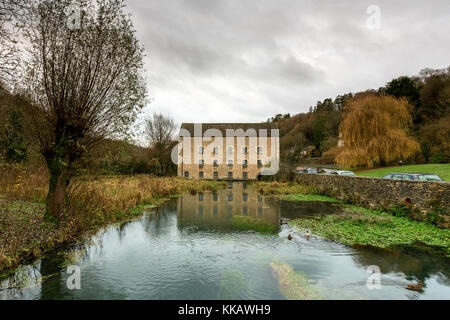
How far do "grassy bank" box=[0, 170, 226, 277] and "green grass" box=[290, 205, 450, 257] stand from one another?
8.83 m

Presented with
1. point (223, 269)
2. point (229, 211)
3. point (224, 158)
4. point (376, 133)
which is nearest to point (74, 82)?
point (223, 269)

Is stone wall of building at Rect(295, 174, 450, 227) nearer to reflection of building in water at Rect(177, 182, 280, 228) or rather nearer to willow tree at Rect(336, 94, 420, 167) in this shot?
reflection of building in water at Rect(177, 182, 280, 228)

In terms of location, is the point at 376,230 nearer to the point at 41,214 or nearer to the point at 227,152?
the point at 41,214

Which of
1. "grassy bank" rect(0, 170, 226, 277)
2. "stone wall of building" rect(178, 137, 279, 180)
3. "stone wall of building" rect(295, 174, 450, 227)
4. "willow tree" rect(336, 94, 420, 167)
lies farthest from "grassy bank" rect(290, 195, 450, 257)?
"stone wall of building" rect(178, 137, 279, 180)

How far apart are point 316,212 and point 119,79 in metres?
11.8

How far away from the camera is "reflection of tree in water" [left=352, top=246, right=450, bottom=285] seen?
252 inches

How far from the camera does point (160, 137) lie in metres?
39.2

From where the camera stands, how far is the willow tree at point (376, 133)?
26.1 meters

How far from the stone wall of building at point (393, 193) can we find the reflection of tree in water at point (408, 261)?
342cm

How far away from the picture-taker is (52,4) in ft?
26.6

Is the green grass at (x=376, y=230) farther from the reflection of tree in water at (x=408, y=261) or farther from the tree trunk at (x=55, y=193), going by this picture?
the tree trunk at (x=55, y=193)

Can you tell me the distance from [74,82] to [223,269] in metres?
7.48

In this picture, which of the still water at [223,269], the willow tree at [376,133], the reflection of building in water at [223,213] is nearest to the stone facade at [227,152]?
the willow tree at [376,133]
